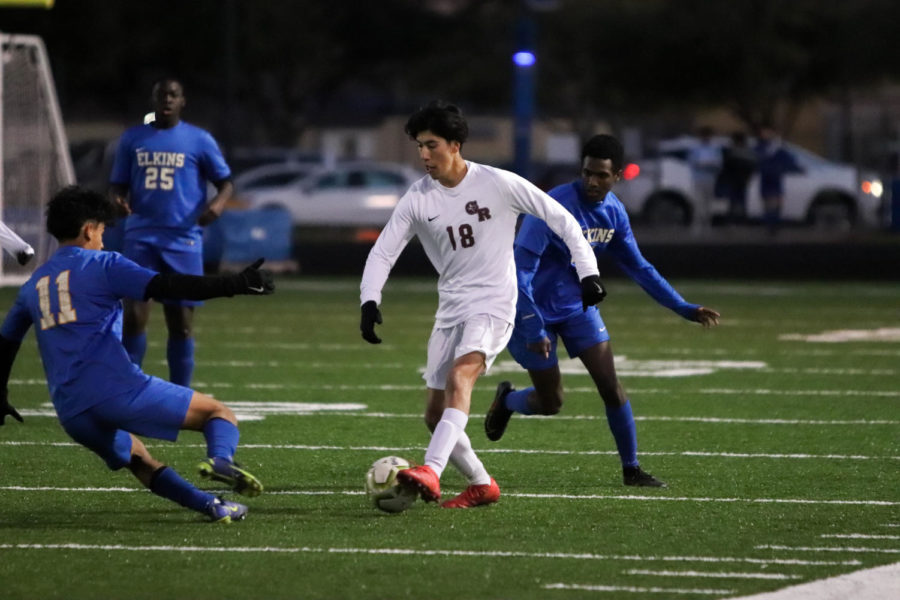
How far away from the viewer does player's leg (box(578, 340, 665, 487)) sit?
30.0 feet

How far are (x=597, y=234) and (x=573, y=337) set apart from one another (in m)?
0.53

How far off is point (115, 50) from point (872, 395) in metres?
40.2

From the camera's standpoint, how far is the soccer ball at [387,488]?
26.7 ft

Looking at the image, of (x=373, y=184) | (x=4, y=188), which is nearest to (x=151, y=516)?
(x=4, y=188)

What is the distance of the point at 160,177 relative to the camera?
12227 mm

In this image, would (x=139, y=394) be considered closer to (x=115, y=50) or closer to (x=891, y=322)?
(x=891, y=322)

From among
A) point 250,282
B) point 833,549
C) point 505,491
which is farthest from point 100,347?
point 833,549

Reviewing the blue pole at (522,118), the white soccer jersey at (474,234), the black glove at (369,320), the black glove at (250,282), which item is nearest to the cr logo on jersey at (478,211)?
the white soccer jersey at (474,234)

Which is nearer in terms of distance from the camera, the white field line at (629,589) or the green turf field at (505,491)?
the white field line at (629,589)

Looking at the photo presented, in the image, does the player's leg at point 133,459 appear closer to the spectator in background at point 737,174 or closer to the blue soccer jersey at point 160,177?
the blue soccer jersey at point 160,177

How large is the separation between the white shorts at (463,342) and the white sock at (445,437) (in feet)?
0.90

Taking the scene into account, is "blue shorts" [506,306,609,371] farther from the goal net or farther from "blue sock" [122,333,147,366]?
the goal net

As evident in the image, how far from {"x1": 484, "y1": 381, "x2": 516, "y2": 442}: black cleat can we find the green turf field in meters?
0.16

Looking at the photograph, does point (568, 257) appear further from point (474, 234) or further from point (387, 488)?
point (387, 488)
